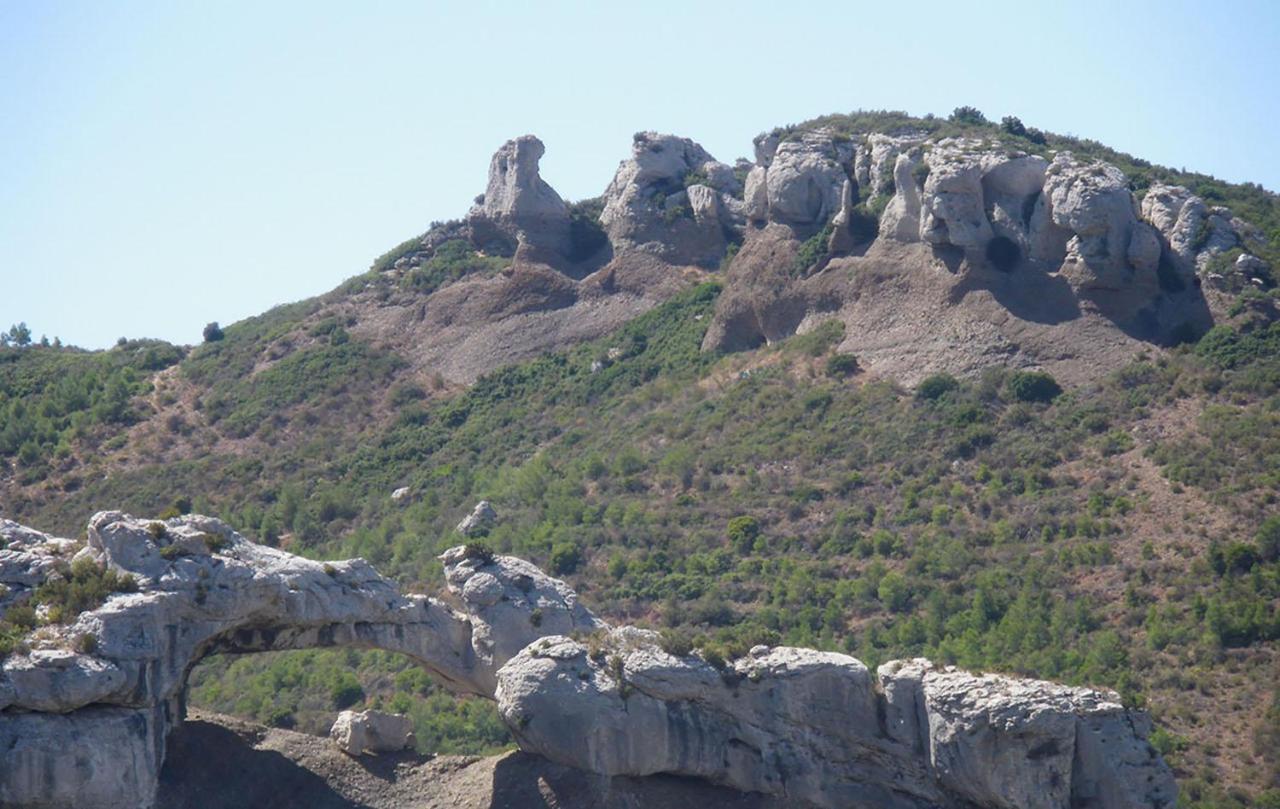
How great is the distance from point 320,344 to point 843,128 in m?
24.5

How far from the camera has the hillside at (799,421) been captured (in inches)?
2095

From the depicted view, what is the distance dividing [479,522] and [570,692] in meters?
22.5

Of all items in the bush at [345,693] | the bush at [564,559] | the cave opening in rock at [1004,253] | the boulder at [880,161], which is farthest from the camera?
the boulder at [880,161]

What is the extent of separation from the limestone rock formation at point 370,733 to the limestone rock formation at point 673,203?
43.4 meters

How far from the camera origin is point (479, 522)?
2534 inches

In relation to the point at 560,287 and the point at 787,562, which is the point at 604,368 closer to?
the point at 560,287

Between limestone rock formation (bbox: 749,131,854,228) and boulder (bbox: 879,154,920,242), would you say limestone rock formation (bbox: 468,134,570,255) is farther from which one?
boulder (bbox: 879,154,920,242)

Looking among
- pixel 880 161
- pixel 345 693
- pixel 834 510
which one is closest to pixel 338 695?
pixel 345 693

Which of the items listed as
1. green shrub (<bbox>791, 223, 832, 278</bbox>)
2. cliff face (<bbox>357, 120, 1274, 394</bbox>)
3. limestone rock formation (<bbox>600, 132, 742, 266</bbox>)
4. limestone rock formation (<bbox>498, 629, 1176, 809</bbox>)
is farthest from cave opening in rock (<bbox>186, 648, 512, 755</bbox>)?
limestone rock formation (<bbox>600, 132, 742, 266</bbox>)

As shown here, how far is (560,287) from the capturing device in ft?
284

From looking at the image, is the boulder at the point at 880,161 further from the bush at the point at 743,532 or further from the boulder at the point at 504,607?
the boulder at the point at 504,607

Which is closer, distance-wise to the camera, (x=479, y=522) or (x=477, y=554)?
(x=477, y=554)

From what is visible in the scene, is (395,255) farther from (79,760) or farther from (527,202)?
(79,760)

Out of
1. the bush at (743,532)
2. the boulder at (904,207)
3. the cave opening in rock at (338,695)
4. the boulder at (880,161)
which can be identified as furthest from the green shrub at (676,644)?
the boulder at (880,161)
